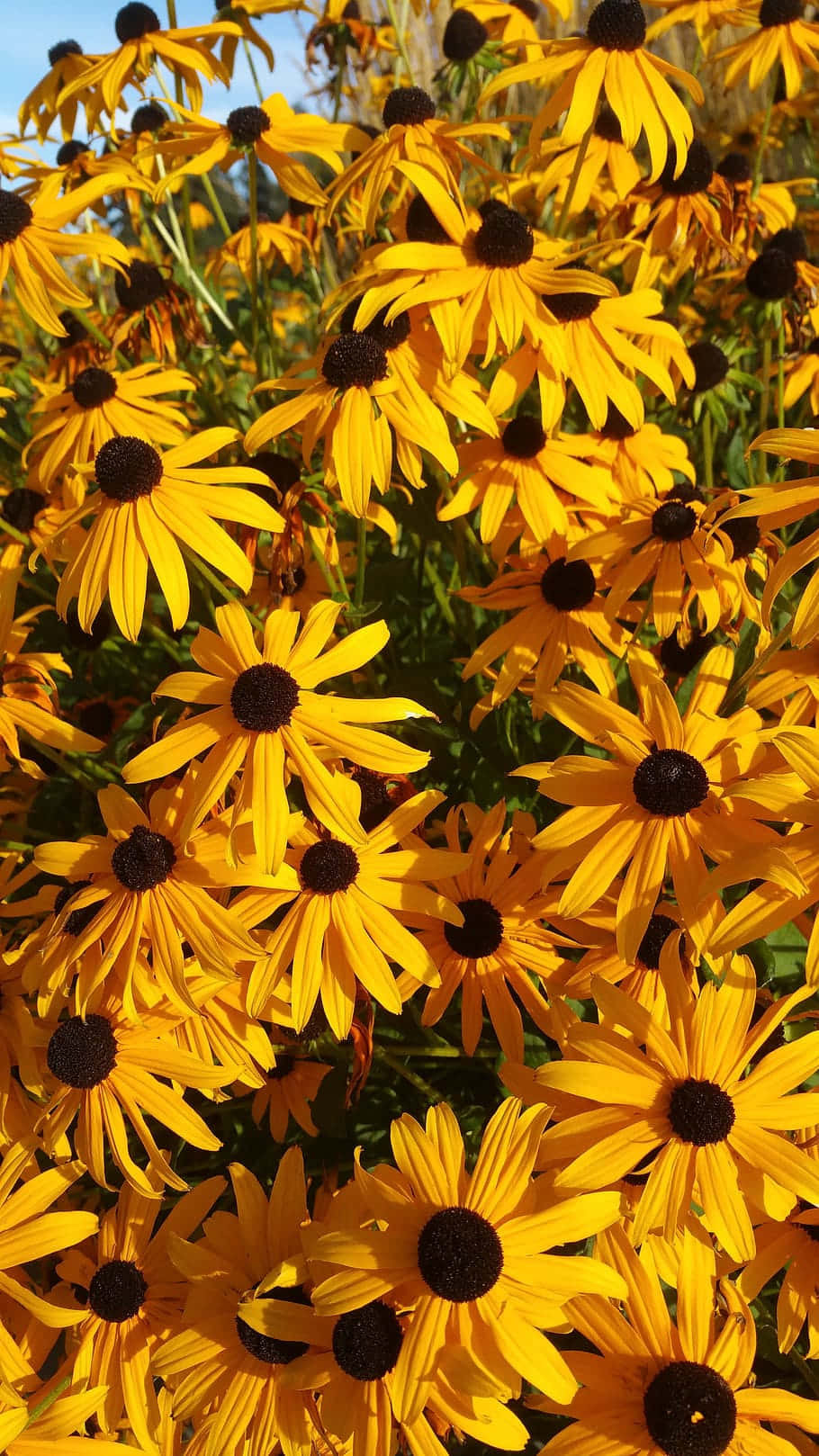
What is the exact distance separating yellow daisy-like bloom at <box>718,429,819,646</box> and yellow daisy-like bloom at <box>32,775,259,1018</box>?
834 millimetres

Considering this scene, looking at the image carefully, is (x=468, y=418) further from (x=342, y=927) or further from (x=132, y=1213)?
(x=132, y=1213)

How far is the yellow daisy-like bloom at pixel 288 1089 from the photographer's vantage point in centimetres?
192

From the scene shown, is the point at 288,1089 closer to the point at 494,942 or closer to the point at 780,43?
the point at 494,942

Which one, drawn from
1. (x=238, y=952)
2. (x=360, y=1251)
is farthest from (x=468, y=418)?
(x=360, y=1251)

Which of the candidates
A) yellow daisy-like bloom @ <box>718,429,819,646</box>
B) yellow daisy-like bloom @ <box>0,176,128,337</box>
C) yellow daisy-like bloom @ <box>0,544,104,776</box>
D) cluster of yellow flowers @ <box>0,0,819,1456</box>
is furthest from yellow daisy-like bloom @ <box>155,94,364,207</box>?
yellow daisy-like bloom @ <box>718,429,819,646</box>

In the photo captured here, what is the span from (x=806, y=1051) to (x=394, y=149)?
198 centimetres

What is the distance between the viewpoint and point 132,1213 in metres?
1.68

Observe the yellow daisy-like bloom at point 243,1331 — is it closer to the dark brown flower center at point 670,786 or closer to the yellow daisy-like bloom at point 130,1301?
the yellow daisy-like bloom at point 130,1301

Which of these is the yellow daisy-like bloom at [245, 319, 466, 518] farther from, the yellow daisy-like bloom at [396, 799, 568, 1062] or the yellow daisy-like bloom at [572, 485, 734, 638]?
the yellow daisy-like bloom at [396, 799, 568, 1062]

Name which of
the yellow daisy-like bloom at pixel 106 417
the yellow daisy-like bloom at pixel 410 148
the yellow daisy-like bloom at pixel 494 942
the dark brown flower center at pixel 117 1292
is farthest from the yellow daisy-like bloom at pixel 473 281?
the dark brown flower center at pixel 117 1292

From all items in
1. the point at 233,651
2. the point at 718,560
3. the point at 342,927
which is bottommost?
the point at 342,927

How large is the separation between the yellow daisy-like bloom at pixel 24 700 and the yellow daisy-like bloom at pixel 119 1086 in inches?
19.6

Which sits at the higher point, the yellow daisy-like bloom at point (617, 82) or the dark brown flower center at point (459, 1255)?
the yellow daisy-like bloom at point (617, 82)

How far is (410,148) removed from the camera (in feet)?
7.10
